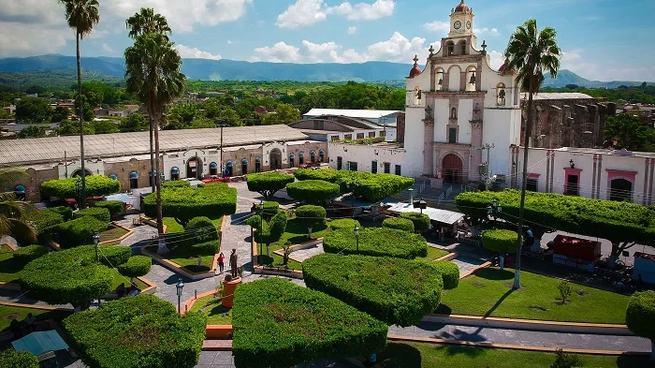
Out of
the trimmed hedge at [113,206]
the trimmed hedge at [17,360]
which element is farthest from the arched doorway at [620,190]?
the trimmed hedge at [17,360]

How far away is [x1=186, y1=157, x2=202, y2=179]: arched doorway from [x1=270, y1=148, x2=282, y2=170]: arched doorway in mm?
9815

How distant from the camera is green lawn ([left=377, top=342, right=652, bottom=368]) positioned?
1878 centimetres

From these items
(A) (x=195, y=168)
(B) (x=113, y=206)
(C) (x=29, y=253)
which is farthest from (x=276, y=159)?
(C) (x=29, y=253)

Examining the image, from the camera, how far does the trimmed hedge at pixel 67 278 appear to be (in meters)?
20.4

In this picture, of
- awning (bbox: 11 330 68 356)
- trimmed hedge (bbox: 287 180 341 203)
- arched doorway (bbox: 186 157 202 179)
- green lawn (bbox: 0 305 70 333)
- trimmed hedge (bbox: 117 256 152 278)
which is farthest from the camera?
arched doorway (bbox: 186 157 202 179)

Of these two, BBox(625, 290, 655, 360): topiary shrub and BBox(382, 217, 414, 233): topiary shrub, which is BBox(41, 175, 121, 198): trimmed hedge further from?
BBox(625, 290, 655, 360): topiary shrub

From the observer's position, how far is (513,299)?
25.0 meters

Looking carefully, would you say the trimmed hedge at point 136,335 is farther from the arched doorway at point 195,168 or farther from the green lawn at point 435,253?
the arched doorway at point 195,168

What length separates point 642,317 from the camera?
18.2 meters

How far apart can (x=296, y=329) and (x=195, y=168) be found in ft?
141

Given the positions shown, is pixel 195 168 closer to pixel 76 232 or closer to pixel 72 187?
pixel 72 187

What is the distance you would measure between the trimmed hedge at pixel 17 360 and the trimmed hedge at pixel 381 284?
9886mm

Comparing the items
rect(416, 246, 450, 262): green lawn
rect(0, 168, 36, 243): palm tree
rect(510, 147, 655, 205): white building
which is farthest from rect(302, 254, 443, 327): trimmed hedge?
rect(510, 147, 655, 205): white building

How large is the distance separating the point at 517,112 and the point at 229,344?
115 feet
